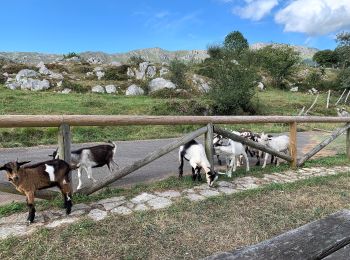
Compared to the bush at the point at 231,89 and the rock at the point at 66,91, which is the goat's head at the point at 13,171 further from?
the rock at the point at 66,91

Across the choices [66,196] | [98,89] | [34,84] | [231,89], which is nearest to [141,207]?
[66,196]

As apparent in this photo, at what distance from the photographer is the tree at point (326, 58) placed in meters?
81.7

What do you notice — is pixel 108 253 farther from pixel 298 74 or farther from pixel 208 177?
pixel 298 74

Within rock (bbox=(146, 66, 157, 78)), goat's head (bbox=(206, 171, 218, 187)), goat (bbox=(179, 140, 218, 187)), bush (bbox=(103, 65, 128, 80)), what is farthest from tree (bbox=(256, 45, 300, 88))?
goat's head (bbox=(206, 171, 218, 187))

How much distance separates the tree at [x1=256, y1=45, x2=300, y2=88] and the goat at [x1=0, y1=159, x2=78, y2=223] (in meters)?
47.8

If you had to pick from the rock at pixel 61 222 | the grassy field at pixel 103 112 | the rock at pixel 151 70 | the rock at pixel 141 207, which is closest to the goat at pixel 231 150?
the rock at pixel 141 207

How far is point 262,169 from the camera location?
8.76m

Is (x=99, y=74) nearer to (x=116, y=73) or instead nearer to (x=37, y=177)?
(x=116, y=73)

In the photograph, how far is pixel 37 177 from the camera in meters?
5.00

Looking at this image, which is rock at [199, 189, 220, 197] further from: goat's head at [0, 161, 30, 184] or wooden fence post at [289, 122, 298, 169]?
wooden fence post at [289, 122, 298, 169]

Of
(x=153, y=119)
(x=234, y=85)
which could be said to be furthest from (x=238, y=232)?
(x=234, y=85)

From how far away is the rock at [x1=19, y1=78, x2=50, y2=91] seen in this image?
32688 millimetres

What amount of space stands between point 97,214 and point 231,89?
66.5 ft

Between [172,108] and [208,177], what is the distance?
1523 centimetres
